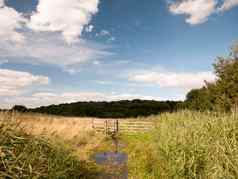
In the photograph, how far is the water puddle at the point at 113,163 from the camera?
1009 centimetres

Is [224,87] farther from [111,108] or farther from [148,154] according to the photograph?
[111,108]

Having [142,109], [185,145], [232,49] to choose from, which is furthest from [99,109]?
[185,145]

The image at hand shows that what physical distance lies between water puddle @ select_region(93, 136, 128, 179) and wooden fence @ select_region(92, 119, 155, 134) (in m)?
9.20

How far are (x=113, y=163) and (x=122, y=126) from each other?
44.9 ft

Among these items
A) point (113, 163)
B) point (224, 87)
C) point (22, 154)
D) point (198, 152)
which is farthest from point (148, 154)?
point (224, 87)

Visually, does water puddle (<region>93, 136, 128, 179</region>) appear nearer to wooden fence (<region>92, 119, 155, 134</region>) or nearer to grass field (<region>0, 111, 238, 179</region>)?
Answer: grass field (<region>0, 111, 238, 179</region>)

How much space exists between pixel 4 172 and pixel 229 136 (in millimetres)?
6031

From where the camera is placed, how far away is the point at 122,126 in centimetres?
2577

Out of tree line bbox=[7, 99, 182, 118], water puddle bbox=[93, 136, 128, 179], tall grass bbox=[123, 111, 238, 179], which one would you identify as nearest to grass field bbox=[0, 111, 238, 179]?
tall grass bbox=[123, 111, 238, 179]

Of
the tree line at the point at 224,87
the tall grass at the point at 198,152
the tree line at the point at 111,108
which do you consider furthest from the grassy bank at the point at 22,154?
the tree line at the point at 111,108

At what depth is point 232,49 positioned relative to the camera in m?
24.0

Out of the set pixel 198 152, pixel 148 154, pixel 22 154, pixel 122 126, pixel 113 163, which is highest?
pixel 22 154

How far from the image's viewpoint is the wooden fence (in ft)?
80.7

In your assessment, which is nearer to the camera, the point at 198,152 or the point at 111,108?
the point at 198,152
